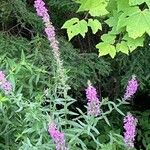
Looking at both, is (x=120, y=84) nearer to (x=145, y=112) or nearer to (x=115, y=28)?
(x=145, y=112)

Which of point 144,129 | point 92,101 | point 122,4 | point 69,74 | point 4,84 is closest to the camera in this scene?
point 92,101

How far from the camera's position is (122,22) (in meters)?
2.92

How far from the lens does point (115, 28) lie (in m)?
3.11

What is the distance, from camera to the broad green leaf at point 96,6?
300 cm

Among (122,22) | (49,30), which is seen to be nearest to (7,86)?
(49,30)

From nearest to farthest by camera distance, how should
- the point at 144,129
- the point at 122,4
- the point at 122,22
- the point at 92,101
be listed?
1. the point at 92,101
2. the point at 122,22
3. the point at 122,4
4. the point at 144,129

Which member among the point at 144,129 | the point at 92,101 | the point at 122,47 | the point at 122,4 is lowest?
the point at 144,129

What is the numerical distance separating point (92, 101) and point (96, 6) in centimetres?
88

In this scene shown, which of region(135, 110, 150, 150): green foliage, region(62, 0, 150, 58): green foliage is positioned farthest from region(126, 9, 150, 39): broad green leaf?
region(135, 110, 150, 150): green foliage

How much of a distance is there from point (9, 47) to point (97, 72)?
74 cm

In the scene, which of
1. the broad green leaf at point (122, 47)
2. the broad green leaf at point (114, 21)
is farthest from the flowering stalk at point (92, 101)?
the broad green leaf at point (114, 21)

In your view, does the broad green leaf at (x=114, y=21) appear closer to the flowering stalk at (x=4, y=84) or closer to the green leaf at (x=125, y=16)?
the green leaf at (x=125, y=16)

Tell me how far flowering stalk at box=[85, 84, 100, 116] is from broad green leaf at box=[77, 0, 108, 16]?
74cm

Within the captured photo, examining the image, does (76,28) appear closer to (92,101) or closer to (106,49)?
(106,49)
